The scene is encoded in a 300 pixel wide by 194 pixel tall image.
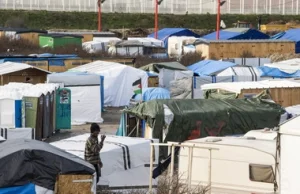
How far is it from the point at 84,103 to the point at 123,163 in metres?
15.1

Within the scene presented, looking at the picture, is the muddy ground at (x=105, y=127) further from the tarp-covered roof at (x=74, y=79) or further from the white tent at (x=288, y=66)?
the white tent at (x=288, y=66)

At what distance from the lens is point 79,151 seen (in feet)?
43.2

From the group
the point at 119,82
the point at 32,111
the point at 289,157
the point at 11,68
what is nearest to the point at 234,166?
the point at 289,157

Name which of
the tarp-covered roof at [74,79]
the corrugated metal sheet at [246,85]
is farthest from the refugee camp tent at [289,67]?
the tarp-covered roof at [74,79]

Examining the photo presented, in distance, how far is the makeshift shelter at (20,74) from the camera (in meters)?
29.9

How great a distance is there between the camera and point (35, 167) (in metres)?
10.2

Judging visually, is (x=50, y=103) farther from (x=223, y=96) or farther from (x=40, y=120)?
(x=223, y=96)

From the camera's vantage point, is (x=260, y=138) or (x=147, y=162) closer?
(x=147, y=162)

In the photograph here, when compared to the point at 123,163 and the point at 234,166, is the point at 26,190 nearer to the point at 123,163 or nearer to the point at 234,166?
the point at 123,163

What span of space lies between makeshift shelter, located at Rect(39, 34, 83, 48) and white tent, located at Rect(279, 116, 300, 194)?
3904cm

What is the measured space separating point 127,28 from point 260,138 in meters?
69.2

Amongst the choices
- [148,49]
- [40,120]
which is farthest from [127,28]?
[40,120]

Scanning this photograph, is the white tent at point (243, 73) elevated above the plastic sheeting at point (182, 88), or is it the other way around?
the white tent at point (243, 73)

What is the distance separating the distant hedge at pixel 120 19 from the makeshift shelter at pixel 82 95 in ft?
176
